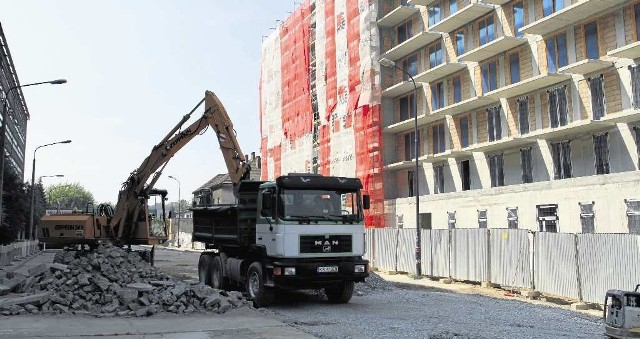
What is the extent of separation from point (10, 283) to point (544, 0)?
29016 millimetres

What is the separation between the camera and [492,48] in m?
33.3

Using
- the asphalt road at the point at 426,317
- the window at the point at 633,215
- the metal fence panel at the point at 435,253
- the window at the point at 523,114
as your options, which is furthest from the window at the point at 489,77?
the asphalt road at the point at 426,317

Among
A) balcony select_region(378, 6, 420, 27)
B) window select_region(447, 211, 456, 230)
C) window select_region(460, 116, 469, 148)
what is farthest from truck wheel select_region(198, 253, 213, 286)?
balcony select_region(378, 6, 420, 27)

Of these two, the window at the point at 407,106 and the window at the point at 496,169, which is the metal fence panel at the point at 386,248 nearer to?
the window at the point at 496,169

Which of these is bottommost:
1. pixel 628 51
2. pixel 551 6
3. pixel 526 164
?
pixel 526 164

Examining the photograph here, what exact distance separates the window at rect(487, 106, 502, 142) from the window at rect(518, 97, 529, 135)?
163 cm

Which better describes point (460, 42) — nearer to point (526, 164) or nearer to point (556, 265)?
point (526, 164)

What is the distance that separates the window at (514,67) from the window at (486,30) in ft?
6.96

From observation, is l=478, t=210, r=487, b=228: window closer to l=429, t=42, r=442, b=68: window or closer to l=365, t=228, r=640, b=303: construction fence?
l=365, t=228, r=640, b=303: construction fence

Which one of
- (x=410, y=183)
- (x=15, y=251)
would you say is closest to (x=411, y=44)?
(x=410, y=183)

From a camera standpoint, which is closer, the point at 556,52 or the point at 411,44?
the point at 556,52

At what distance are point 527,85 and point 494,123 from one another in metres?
4.32

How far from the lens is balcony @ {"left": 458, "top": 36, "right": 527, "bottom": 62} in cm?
3203

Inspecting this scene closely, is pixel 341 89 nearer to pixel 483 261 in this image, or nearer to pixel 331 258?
pixel 483 261
